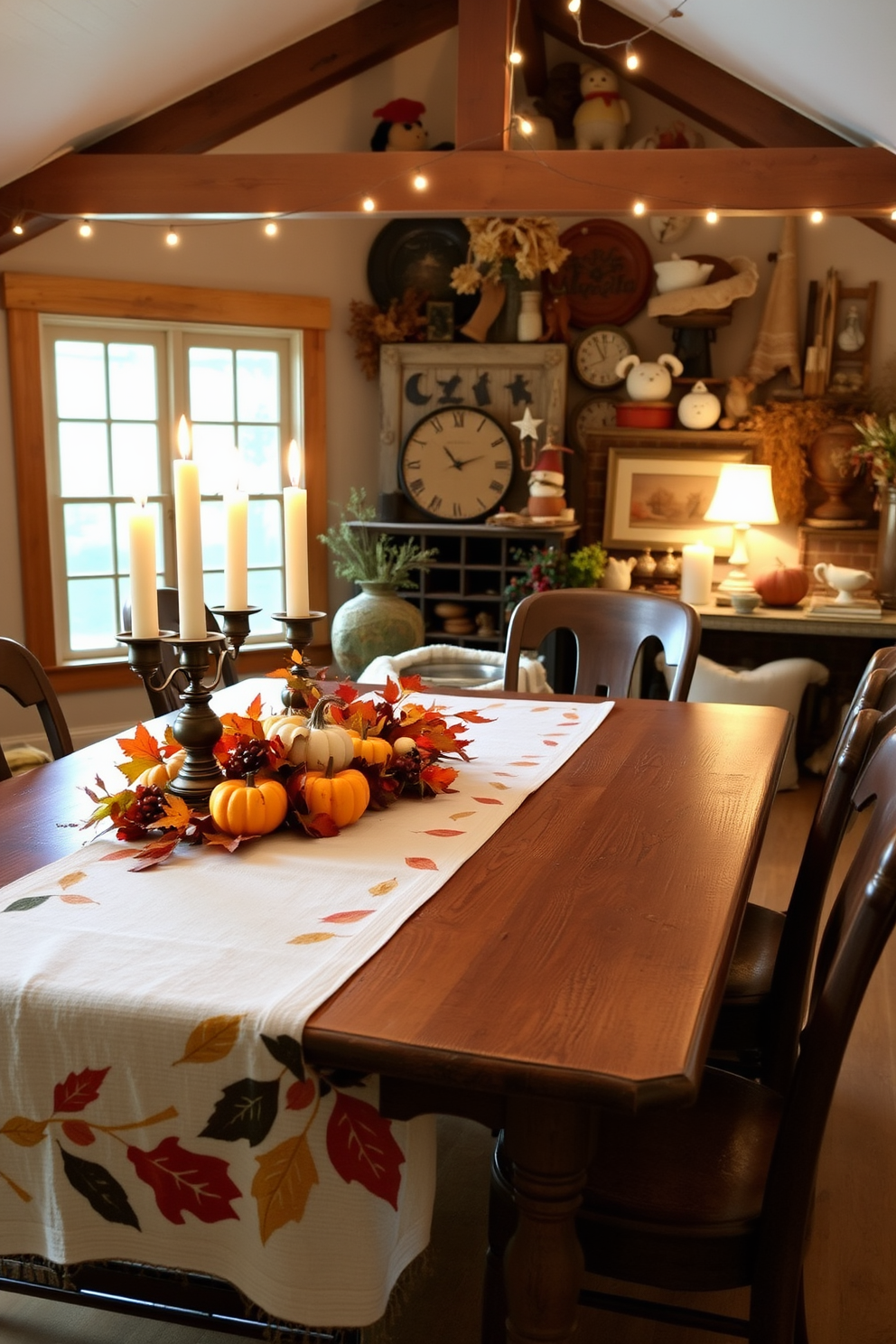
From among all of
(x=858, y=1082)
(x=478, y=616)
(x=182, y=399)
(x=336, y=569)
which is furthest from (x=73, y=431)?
(x=858, y=1082)

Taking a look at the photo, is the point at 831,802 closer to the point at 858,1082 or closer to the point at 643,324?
the point at 858,1082

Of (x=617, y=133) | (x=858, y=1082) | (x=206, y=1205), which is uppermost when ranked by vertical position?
(x=617, y=133)

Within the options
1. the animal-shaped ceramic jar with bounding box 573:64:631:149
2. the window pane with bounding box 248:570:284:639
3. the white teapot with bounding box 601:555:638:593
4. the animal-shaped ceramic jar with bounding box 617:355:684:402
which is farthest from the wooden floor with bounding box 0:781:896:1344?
the animal-shaped ceramic jar with bounding box 573:64:631:149

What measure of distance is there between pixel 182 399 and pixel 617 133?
218 cm

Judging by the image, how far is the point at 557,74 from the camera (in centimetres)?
520

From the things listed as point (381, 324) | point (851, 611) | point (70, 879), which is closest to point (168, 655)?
point (70, 879)

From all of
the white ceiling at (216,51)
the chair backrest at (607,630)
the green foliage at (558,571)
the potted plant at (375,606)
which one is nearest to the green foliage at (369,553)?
the potted plant at (375,606)

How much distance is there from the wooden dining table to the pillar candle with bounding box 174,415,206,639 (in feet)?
1.12

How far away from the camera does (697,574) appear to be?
481 cm

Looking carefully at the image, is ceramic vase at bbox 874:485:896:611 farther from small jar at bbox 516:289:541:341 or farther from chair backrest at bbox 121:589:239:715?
chair backrest at bbox 121:589:239:715

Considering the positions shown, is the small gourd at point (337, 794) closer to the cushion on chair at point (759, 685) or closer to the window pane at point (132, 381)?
the cushion on chair at point (759, 685)

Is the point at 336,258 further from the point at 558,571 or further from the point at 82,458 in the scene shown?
the point at 558,571

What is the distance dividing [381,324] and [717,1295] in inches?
171

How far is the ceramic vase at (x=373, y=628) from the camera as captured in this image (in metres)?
4.90
